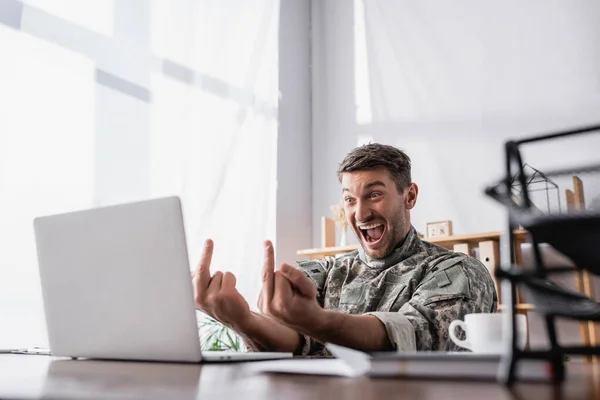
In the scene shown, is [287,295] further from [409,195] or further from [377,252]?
[409,195]

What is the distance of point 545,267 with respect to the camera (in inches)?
19.1

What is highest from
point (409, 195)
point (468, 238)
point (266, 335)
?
point (409, 195)

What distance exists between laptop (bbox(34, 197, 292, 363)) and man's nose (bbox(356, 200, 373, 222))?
93cm

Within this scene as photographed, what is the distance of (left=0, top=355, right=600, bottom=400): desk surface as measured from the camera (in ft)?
1.57

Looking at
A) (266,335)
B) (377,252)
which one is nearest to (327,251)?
(377,252)

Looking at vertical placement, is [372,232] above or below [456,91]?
below

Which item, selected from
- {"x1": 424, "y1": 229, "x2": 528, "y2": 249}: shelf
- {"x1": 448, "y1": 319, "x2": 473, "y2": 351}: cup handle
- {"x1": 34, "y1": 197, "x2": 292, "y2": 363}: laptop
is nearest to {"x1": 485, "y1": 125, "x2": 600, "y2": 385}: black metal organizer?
{"x1": 448, "y1": 319, "x2": 473, "y2": 351}: cup handle

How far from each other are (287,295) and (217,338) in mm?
2141

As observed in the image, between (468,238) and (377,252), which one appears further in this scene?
(468,238)

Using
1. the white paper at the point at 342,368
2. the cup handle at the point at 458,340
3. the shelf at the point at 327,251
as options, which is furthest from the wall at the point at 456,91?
the white paper at the point at 342,368

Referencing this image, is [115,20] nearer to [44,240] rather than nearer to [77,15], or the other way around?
[77,15]

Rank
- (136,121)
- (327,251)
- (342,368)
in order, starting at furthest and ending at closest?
(327,251), (136,121), (342,368)

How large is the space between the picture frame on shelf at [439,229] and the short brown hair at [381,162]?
3.30ft

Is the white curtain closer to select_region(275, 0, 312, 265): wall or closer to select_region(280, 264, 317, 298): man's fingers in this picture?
select_region(275, 0, 312, 265): wall
